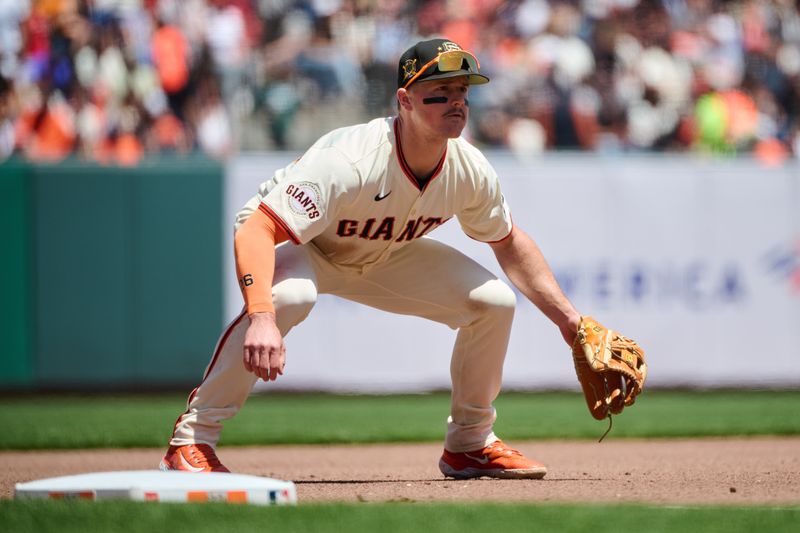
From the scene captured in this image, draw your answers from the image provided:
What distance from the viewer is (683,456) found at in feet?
20.8

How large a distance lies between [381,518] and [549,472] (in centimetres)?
199

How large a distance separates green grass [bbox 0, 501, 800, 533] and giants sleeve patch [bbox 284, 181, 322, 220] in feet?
3.68

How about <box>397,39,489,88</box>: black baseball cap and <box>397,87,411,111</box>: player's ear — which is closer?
<box>397,39,489,88</box>: black baseball cap

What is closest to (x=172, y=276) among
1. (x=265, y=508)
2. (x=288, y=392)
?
(x=288, y=392)

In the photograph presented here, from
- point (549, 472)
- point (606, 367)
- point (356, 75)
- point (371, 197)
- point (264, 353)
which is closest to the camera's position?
point (264, 353)

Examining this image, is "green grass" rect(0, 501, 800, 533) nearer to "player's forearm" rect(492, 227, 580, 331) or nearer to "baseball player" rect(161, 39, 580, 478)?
"baseball player" rect(161, 39, 580, 478)

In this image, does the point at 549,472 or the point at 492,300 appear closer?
the point at 492,300

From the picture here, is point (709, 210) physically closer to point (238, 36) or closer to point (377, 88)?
point (377, 88)

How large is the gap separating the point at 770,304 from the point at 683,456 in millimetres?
4537

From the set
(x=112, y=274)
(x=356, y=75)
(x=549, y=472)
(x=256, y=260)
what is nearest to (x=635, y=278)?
(x=356, y=75)

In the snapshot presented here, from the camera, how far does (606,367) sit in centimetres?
499

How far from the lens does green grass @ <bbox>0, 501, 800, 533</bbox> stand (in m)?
3.48

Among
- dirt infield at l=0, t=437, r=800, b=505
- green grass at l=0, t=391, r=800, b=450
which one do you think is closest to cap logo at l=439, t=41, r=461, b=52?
dirt infield at l=0, t=437, r=800, b=505

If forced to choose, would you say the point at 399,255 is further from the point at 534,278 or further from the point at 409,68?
the point at 409,68
